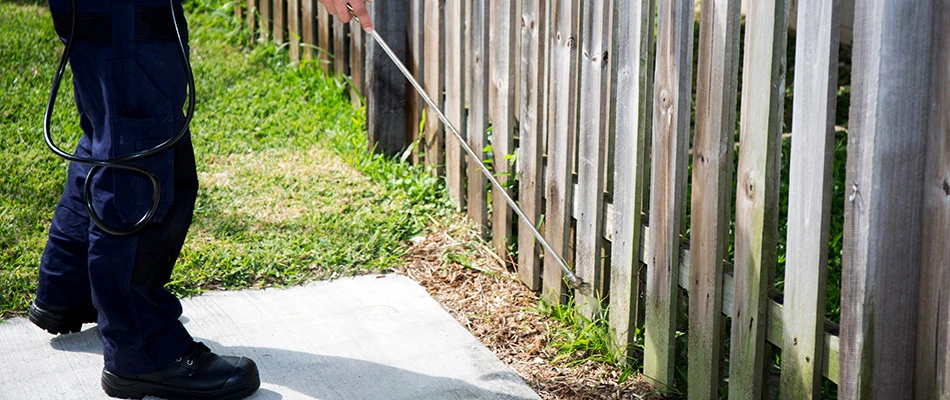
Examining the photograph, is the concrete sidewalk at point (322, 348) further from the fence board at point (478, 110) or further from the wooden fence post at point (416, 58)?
the wooden fence post at point (416, 58)

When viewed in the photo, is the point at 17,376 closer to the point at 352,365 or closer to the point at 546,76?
the point at 352,365

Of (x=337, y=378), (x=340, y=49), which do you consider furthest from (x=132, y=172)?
(x=340, y=49)

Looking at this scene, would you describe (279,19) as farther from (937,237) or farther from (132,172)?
(937,237)

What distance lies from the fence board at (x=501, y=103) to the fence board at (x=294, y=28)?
2.33m

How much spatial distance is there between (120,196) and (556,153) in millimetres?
1378

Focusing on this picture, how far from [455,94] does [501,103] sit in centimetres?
46

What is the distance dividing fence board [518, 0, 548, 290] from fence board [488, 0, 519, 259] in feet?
0.29

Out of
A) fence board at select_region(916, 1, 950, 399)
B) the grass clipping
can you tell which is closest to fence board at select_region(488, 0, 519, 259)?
the grass clipping

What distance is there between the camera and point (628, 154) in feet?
10.00

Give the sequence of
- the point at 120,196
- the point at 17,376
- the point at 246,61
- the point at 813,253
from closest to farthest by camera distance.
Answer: the point at 813,253 < the point at 120,196 < the point at 17,376 < the point at 246,61

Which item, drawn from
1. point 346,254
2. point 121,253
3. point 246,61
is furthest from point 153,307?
point 246,61

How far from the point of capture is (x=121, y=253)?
2.85 metres

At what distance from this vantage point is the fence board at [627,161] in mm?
2939

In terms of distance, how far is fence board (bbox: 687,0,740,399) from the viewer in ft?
8.45
